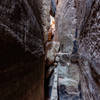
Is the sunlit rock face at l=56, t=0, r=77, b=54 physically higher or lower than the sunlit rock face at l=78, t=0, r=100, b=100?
higher

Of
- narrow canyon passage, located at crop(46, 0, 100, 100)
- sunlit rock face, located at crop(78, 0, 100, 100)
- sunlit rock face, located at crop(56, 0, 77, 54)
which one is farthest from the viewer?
sunlit rock face, located at crop(56, 0, 77, 54)

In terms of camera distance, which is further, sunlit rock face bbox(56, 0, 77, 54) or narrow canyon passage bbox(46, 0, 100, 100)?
sunlit rock face bbox(56, 0, 77, 54)

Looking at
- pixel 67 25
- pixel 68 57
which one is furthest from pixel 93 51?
pixel 67 25

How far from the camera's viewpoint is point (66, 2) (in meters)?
6.35

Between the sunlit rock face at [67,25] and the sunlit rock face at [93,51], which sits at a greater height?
the sunlit rock face at [67,25]

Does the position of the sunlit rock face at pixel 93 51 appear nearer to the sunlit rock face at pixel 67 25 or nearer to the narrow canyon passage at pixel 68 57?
the narrow canyon passage at pixel 68 57

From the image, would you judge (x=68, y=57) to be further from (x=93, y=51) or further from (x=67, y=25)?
(x=93, y=51)

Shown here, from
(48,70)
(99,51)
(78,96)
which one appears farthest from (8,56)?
(78,96)

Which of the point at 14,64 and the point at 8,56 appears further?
the point at 14,64

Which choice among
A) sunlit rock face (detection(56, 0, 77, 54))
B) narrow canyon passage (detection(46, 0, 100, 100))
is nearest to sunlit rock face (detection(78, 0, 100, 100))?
narrow canyon passage (detection(46, 0, 100, 100))

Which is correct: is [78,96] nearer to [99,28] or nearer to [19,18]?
[99,28]

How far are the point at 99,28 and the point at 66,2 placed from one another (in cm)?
654

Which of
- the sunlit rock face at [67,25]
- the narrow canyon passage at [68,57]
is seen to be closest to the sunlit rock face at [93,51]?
the narrow canyon passage at [68,57]

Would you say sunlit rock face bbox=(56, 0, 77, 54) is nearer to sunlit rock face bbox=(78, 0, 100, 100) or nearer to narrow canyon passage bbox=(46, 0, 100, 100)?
narrow canyon passage bbox=(46, 0, 100, 100)
